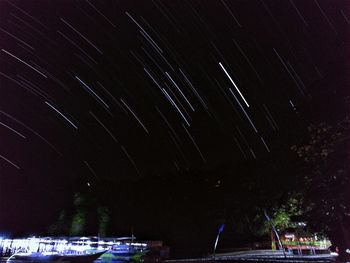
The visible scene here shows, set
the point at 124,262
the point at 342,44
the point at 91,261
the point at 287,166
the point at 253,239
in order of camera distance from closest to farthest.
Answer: the point at 342,44, the point at 287,166, the point at 91,261, the point at 124,262, the point at 253,239

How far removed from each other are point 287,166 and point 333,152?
4896 mm

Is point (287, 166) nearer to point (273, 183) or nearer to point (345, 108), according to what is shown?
point (273, 183)

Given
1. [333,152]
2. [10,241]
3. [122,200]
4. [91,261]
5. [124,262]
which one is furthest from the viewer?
[122,200]

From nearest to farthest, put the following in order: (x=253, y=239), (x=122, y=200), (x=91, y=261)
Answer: (x=91, y=261) → (x=122, y=200) → (x=253, y=239)

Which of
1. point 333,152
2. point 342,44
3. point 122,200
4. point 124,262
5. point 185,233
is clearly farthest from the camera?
point 122,200

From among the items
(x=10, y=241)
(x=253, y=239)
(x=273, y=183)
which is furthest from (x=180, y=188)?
(x=273, y=183)

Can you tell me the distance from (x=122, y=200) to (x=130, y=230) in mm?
4472

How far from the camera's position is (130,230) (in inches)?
1864

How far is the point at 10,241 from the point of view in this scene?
127ft

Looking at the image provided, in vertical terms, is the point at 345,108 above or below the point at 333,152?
above

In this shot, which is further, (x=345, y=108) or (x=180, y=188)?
(x=180, y=188)

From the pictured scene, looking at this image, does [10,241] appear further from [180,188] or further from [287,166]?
[287,166]

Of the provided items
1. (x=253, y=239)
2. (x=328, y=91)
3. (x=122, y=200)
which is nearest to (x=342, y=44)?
(x=328, y=91)

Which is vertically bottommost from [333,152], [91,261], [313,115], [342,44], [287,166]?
[91,261]
